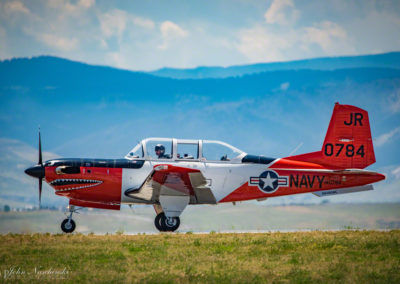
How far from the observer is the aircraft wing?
17422mm

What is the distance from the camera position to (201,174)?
17359 millimetres

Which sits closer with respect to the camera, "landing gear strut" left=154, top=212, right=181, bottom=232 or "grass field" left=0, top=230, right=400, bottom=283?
"grass field" left=0, top=230, right=400, bottom=283

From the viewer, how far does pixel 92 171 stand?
1808 centimetres

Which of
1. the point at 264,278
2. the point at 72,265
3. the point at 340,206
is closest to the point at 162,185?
the point at 72,265

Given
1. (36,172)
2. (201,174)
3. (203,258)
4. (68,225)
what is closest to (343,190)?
(201,174)

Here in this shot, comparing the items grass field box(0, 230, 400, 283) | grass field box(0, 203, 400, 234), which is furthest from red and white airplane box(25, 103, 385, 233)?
grass field box(0, 203, 400, 234)

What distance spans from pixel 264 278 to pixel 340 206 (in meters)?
44.8

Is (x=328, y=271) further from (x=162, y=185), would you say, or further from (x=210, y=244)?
(x=162, y=185)

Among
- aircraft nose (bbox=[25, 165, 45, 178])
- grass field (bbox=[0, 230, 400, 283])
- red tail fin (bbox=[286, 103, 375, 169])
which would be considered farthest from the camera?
red tail fin (bbox=[286, 103, 375, 169])

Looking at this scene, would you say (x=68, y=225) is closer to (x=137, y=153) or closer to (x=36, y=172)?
(x=36, y=172)

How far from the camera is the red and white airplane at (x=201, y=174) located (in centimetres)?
1802

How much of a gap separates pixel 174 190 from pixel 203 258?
15.8 ft

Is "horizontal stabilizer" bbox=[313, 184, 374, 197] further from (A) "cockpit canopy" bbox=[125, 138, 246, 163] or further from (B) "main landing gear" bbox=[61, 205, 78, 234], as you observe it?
(B) "main landing gear" bbox=[61, 205, 78, 234]

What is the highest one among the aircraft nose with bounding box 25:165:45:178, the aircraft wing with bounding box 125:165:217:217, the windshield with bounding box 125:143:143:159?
the windshield with bounding box 125:143:143:159
